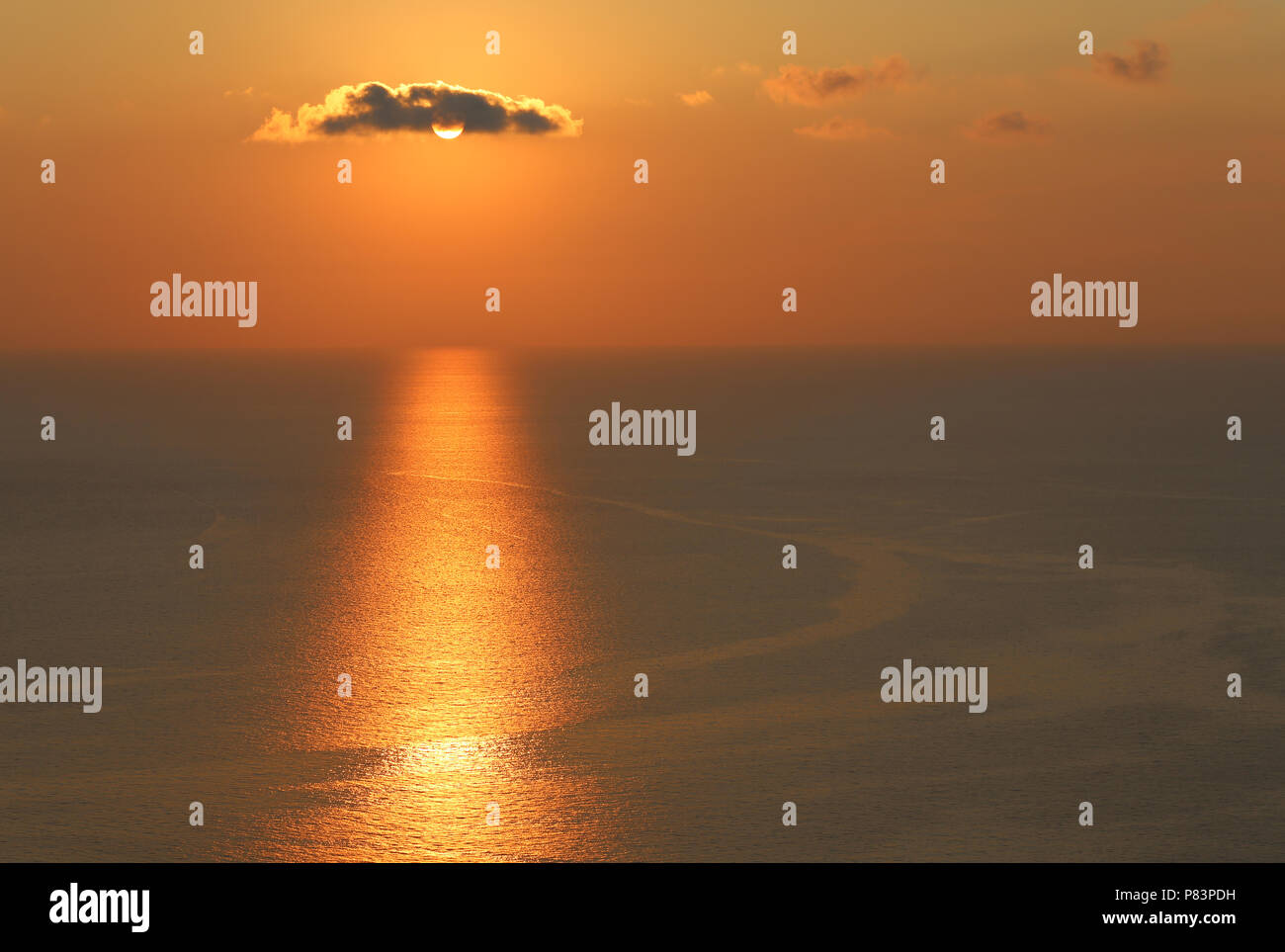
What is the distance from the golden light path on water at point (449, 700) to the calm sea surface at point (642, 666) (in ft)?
0.58

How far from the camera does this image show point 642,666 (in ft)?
188

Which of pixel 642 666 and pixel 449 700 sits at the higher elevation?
pixel 642 666

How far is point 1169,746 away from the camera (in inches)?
1891

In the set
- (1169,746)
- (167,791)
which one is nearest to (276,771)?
(167,791)

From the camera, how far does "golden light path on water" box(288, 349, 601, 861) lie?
39719 mm

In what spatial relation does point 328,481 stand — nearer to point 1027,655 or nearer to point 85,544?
point 85,544

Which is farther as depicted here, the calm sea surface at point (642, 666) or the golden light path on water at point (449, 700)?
the calm sea surface at point (642, 666)

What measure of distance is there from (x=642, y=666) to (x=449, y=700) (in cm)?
917

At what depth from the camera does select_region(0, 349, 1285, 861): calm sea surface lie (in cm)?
4109

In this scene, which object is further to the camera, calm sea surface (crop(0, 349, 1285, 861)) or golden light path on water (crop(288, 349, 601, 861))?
calm sea surface (crop(0, 349, 1285, 861))

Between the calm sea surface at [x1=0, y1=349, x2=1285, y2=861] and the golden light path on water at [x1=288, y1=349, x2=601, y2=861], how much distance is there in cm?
18

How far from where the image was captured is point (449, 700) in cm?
5159

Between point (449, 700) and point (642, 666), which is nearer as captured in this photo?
point (449, 700)

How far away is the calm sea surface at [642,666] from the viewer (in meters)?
41.1
